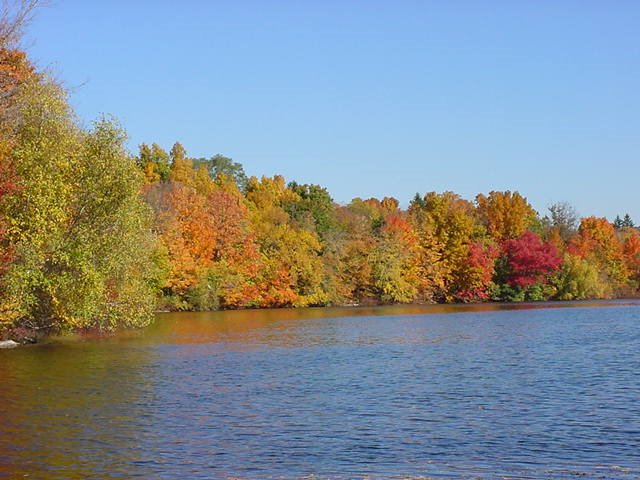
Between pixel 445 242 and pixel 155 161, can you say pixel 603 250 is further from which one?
pixel 155 161

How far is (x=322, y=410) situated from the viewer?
76.2ft

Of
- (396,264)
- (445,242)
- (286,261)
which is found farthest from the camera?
(445,242)

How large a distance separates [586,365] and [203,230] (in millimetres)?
60803

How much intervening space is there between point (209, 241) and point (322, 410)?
66524mm

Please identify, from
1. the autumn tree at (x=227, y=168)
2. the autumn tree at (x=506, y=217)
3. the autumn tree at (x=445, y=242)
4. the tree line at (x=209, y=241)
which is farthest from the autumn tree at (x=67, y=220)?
the autumn tree at (x=227, y=168)

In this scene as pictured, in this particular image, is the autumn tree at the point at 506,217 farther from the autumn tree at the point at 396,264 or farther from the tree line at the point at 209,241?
the autumn tree at the point at 396,264

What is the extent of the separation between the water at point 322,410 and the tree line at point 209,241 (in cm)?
428

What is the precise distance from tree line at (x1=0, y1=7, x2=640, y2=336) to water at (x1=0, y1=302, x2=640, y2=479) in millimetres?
4276

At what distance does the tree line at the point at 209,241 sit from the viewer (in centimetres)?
3650

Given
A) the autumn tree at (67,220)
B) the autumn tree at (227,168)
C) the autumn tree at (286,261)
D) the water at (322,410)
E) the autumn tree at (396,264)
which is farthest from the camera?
the autumn tree at (227,168)

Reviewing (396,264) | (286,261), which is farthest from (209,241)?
(396,264)

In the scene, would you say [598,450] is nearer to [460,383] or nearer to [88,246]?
[460,383]

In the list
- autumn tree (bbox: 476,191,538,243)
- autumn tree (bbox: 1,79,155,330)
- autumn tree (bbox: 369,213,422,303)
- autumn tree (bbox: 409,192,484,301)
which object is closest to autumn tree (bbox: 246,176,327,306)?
autumn tree (bbox: 369,213,422,303)

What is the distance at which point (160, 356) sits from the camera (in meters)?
37.8
